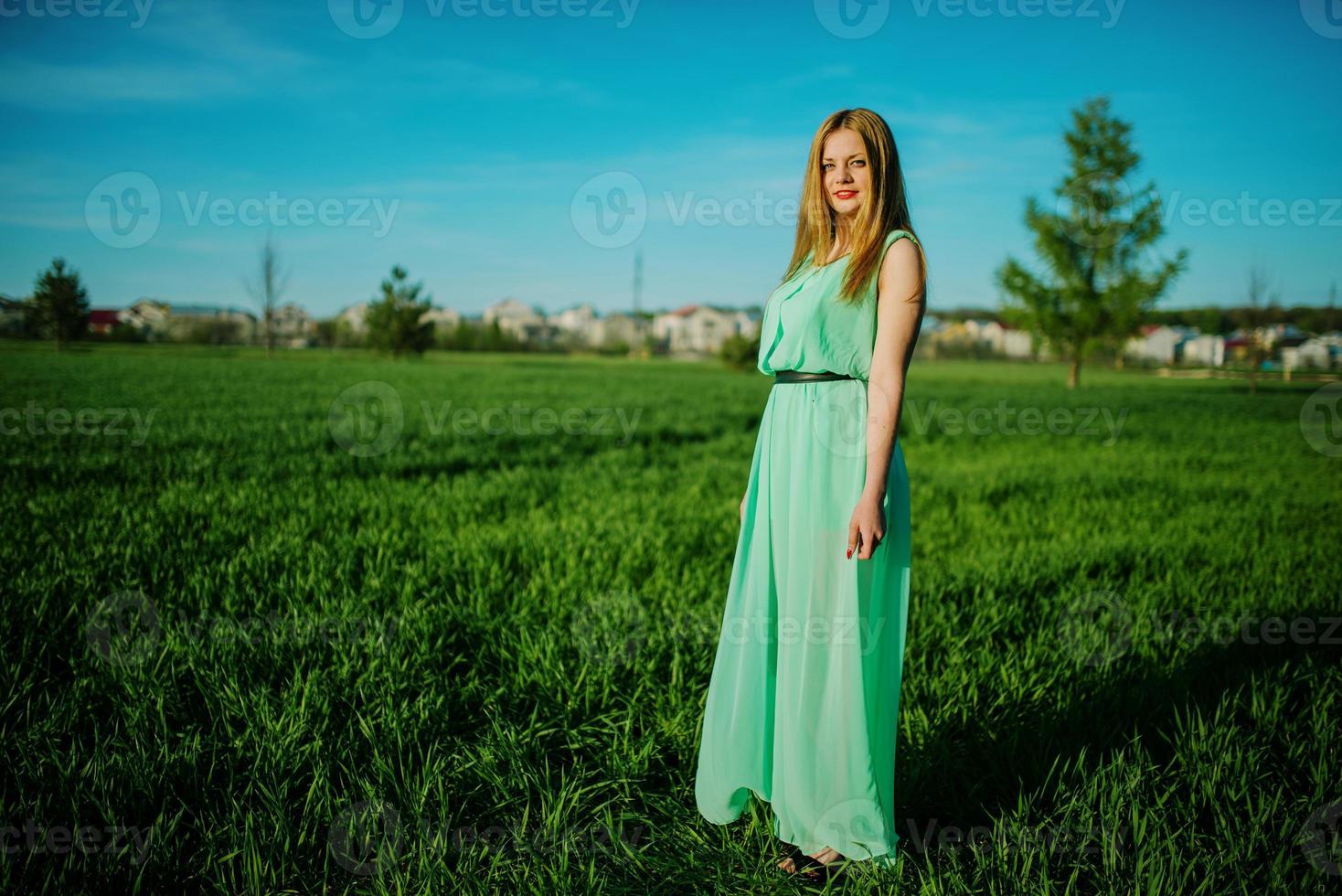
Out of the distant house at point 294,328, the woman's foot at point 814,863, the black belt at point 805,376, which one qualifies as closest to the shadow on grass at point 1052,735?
the woman's foot at point 814,863

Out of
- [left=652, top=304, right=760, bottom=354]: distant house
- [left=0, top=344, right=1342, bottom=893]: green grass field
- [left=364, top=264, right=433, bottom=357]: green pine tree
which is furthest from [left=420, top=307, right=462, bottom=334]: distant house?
[left=0, top=344, right=1342, bottom=893]: green grass field

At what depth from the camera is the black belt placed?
1.94 meters

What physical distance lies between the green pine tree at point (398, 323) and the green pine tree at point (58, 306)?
33.1m

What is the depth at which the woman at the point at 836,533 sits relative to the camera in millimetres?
1804

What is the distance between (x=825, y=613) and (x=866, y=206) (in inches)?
45.7

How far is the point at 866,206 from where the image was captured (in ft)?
6.05

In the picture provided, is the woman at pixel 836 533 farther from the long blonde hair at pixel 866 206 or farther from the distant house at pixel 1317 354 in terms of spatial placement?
the distant house at pixel 1317 354

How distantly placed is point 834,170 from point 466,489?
525cm

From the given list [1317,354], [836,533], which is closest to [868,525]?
[836,533]

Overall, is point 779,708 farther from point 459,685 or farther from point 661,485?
point 661,485

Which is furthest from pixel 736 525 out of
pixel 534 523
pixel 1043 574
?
pixel 1043 574

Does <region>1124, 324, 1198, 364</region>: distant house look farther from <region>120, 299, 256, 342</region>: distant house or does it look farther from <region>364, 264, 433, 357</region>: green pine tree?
<region>120, 299, 256, 342</region>: distant house

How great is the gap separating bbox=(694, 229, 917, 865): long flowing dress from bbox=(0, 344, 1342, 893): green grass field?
8.8 inches

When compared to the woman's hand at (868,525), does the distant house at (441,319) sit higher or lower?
higher
